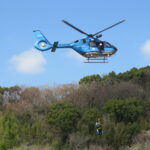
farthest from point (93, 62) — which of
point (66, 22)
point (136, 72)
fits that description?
point (136, 72)

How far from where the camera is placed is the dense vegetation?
113 ft

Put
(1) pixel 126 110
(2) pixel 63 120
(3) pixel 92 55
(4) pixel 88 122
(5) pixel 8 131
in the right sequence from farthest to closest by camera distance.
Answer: (5) pixel 8 131 → (1) pixel 126 110 → (2) pixel 63 120 → (4) pixel 88 122 → (3) pixel 92 55

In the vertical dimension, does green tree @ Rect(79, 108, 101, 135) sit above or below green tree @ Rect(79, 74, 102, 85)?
below

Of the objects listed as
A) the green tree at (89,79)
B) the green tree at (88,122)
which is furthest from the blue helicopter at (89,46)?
the green tree at (89,79)

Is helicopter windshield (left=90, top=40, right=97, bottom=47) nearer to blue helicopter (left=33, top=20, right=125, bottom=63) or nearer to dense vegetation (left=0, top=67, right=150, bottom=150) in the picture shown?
blue helicopter (left=33, top=20, right=125, bottom=63)

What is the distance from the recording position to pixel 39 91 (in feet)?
163

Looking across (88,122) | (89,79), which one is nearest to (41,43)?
(88,122)

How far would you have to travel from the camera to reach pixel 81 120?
117 feet

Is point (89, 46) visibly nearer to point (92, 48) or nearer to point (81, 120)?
point (92, 48)

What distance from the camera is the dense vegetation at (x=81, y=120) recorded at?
3444 centimetres

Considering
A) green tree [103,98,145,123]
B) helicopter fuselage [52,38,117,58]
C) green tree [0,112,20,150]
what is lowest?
green tree [0,112,20,150]

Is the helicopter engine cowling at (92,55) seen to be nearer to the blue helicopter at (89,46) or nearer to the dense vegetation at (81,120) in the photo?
the blue helicopter at (89,46)

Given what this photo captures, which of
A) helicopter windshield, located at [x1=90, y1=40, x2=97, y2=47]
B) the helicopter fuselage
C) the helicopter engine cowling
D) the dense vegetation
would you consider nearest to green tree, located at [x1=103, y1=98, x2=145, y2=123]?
the dense vegetation

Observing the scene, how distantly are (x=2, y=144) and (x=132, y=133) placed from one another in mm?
11437
